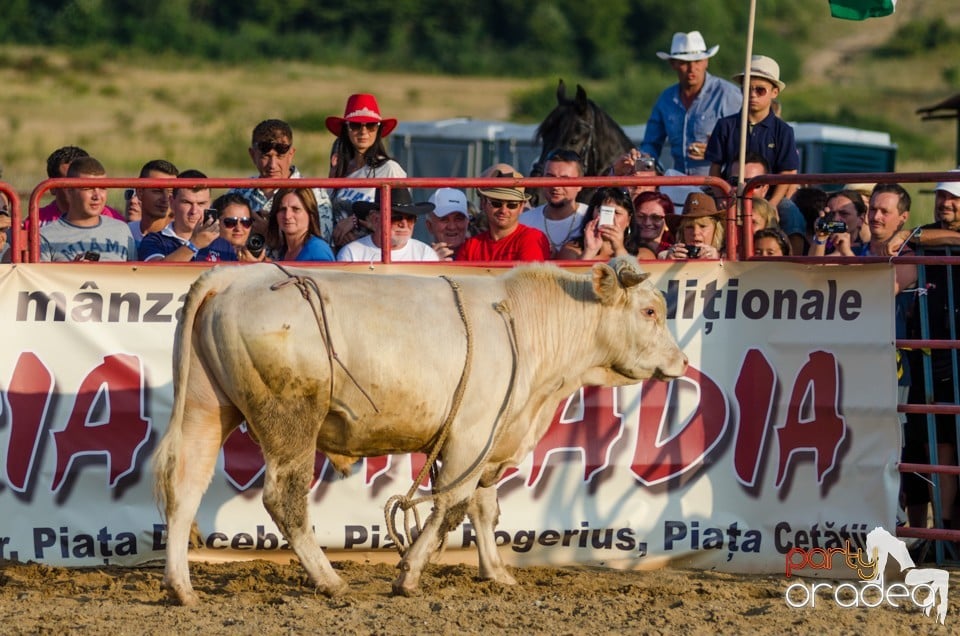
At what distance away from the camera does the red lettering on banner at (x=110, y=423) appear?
760 cm

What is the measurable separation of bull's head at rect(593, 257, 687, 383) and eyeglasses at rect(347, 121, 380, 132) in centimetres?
295

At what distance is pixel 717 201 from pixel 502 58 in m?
52.3

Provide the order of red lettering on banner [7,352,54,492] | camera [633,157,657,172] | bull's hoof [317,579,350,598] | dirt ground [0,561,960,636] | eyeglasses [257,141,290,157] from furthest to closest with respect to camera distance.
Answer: camera [633,157,657,172] → eyeglasses [257,141,290,157] → red lettering on banner [7,352,54,492] → bull's hoof [317,579,350,598] → dirt ground [0,561,960,636]

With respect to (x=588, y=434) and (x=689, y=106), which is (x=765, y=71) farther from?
(x=588, y=434)

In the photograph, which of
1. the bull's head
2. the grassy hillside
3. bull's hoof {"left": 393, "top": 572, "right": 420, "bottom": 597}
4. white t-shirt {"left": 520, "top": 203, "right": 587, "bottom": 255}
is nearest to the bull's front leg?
bull's hoof {"left": 393, "top": 572, "right": 420, "bottom": 597}

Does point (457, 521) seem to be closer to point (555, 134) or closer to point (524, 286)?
point (524, 286)

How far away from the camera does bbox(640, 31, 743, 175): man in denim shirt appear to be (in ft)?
36.0

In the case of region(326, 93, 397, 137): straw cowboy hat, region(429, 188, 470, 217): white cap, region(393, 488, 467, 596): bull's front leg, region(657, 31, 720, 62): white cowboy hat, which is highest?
region(657, 31, 720, 62): white cowboy hat

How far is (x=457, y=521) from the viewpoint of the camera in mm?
6910

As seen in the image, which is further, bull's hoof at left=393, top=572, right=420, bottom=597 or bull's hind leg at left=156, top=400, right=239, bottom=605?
bull's hoof at left=393, top=572, right=420, bottom=597

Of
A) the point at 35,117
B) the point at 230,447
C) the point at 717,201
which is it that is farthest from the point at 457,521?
the point at 35,117

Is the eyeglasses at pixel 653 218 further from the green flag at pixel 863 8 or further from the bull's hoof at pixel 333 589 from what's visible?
the bull's hoof at pixel 333 589

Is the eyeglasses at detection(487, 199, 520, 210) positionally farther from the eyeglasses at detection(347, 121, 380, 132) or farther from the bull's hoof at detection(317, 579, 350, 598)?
the bull's hoof at detection(317, 579, 350, 598)

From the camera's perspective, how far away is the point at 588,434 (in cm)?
775
